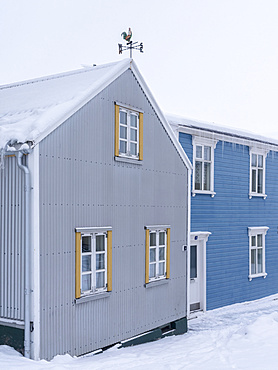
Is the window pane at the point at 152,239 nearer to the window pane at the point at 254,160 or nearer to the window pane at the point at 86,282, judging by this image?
the window pane at the point at 86,282

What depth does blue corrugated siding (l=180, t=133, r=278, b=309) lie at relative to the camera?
14.9m

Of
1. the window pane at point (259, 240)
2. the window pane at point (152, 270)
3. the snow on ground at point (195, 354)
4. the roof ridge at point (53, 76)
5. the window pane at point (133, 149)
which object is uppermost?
the roof ridge at point (53, 76)

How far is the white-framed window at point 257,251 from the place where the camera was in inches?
656

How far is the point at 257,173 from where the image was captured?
17047 millimetres

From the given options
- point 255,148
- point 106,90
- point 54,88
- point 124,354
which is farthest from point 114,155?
point 255,148

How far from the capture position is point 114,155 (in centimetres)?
1024

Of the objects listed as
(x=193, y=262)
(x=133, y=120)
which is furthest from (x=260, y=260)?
(x=133, y=120)

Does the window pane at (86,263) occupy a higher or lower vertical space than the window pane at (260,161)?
lower

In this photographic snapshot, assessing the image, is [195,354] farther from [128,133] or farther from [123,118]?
[123,118]

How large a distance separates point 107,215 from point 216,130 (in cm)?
636

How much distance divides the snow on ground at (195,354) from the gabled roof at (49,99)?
146 inches

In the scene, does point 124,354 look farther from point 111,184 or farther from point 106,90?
point 106,90

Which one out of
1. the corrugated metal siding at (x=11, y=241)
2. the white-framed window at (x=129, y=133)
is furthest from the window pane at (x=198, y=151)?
the corrugated metal siding at (x=11, y=241)

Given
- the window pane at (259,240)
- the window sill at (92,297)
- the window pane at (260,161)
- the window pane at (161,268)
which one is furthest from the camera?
the window pane at (259,240)
